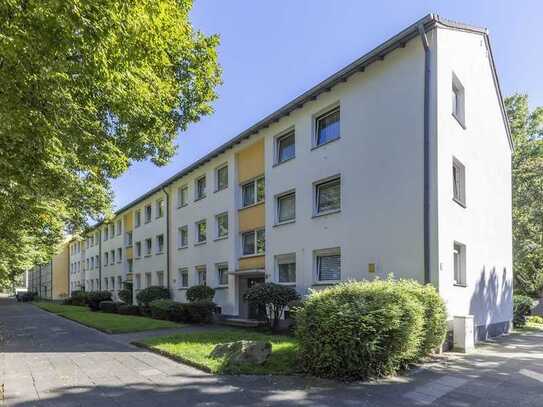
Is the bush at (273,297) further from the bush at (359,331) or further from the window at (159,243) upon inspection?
the window at (159,243)

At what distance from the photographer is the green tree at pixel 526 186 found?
24.6 meters

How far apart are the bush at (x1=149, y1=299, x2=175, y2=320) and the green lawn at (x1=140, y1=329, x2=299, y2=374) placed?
6.63 meters

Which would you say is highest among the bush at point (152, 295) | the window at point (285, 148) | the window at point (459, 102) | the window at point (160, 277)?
the window at point (459, 102)

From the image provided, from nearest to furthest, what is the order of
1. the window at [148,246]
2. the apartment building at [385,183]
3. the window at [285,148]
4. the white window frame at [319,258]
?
the apartment building at [385,183], the white window frame at [319,258], the window at [285,148], the window at [148,246]

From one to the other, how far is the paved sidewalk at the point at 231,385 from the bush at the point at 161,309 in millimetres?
9090

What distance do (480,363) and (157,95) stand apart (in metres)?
8.83

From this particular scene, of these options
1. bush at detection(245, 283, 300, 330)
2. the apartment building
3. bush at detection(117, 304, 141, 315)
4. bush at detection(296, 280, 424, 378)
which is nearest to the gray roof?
the apartment building

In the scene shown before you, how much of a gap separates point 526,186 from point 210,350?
2116 centimetres

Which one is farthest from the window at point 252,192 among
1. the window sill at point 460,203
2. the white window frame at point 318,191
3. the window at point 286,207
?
the window sill at point 460,203

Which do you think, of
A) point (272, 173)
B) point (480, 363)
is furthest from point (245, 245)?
point (480, 363)

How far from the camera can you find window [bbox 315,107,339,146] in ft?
52.2

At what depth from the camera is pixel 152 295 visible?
2669 cm

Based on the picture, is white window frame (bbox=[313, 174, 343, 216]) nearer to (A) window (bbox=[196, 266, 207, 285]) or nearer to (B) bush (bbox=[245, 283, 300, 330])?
(B) bush (bbox=[245, 283, 300, 330])

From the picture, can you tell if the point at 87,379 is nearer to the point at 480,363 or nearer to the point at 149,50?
the point at 149,50
